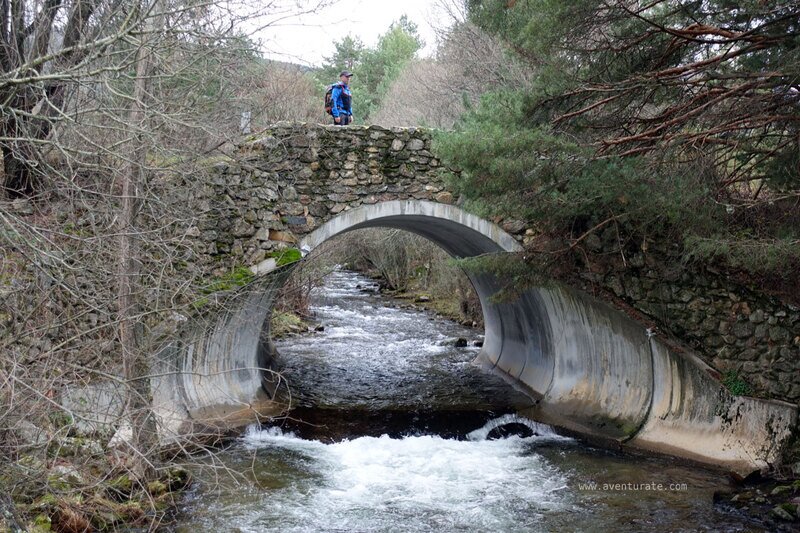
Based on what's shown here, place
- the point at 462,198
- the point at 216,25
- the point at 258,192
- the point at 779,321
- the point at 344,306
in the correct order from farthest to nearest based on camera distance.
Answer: the point at 344,306 < the point at 462,198 < the point at 258,192 < the point at 779,321 < the point at 216,25

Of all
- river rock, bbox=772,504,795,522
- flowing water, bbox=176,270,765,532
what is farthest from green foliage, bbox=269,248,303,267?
river rock, bbox=772,504,795,522

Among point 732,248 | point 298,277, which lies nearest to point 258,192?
point 732,248

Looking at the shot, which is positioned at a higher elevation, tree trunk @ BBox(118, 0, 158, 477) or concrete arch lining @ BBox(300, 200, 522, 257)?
concrete arch lining @ BBox(300, 200, 522, 257)

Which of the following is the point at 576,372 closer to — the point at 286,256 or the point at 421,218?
the point at 421,218

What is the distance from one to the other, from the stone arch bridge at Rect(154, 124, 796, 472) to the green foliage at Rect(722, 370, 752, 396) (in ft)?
0.29

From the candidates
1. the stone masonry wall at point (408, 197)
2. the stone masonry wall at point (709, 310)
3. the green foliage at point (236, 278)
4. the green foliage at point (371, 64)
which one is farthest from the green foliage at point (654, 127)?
the green foliage at point (371, 64)

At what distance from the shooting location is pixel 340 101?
11.2 metres

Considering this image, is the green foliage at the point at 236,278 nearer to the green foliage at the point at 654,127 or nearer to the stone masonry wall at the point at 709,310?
the green foliage at the point at 654,127

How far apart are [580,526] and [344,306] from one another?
50.8 feet

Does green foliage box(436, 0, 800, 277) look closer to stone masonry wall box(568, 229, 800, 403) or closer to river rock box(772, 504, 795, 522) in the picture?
stone masonry wall box(568, 229, 800, 403)

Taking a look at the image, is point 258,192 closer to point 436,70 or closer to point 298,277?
point 298,277

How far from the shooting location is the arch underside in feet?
28.1

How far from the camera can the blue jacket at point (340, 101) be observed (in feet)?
36.5

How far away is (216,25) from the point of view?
647 centimetres
